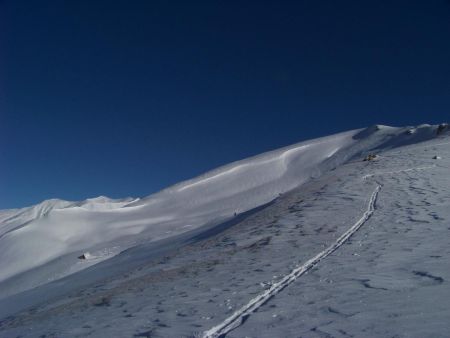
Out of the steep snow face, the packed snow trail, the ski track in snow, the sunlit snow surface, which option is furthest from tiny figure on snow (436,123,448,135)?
the packed snow trail

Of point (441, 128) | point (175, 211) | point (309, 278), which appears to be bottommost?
point (309, 278)

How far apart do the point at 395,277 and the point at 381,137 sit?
43254mm

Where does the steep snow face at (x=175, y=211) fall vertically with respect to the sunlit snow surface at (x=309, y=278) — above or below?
above

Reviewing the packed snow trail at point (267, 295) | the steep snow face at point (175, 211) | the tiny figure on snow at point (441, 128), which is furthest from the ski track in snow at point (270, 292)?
the tiny figure on snow at point (441, 128)

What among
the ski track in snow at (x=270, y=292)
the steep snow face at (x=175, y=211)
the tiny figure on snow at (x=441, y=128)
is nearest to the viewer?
the ski track in snow at (x=270, y=292)

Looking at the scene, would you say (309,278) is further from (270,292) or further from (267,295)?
(267,295)

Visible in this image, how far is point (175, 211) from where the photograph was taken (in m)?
37.4

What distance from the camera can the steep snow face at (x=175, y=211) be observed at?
91.7 ft

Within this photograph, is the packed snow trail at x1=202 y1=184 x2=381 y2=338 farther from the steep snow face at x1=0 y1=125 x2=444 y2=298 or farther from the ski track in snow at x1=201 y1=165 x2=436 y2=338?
the steep snow face at x1=0 y1=125 x2=444 y2=298

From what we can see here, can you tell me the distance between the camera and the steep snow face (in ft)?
91.7

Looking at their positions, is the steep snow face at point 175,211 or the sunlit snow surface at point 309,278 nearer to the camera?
the sunlit snow surface at point 309,278

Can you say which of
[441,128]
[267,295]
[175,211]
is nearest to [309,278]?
[267,295]

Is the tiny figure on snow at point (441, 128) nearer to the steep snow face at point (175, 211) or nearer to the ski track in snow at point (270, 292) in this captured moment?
the steep snow face at point (175, 211)

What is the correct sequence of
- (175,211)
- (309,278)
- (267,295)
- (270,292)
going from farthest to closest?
(175,211), (309,278), (270,292), (267,295)
